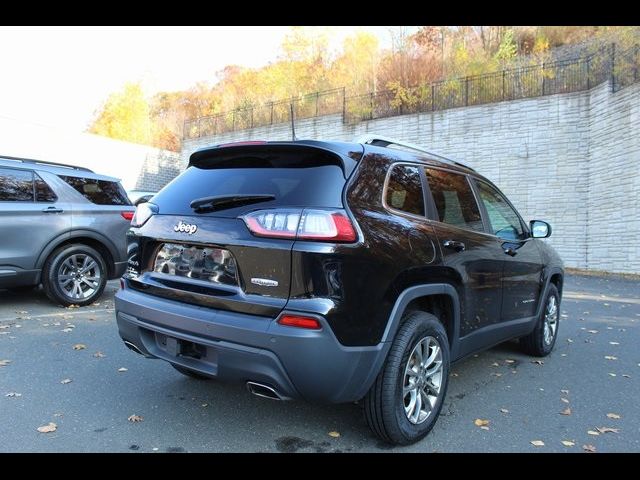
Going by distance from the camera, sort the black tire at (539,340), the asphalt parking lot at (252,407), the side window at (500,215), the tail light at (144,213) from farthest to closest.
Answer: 1. the black tire at (539,340)
2. the side window at (500,215)
3. the tail light at (144,213)
4. the asphalt parking lot at (252,407)

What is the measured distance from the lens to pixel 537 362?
203 inches

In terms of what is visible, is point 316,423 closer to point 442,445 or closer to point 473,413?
point 442,445

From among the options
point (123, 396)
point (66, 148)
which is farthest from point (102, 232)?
point (66, 148)

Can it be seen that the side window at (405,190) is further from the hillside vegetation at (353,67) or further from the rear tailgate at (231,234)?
the hillside vegetation at (353,67)

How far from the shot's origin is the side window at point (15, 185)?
6390 millimetres

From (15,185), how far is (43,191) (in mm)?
332

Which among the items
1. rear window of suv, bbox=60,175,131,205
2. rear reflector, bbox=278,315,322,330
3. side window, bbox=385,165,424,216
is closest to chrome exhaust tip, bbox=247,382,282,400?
rear reflector, bbox=278,315,322,330

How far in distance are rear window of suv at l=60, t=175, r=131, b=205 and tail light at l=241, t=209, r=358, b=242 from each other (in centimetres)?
529

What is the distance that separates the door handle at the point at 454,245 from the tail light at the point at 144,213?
201 centimetres

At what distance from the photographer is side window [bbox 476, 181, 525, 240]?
4387 millimetres

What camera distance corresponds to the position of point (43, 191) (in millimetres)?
6715

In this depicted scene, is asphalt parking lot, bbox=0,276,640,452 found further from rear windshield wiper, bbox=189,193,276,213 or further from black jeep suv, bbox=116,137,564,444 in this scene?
rear windshield wiper, bbox=189,193,276,213

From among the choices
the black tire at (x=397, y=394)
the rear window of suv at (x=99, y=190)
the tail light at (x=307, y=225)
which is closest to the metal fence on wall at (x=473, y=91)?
the rear window of suv at (x=99, y=190)
